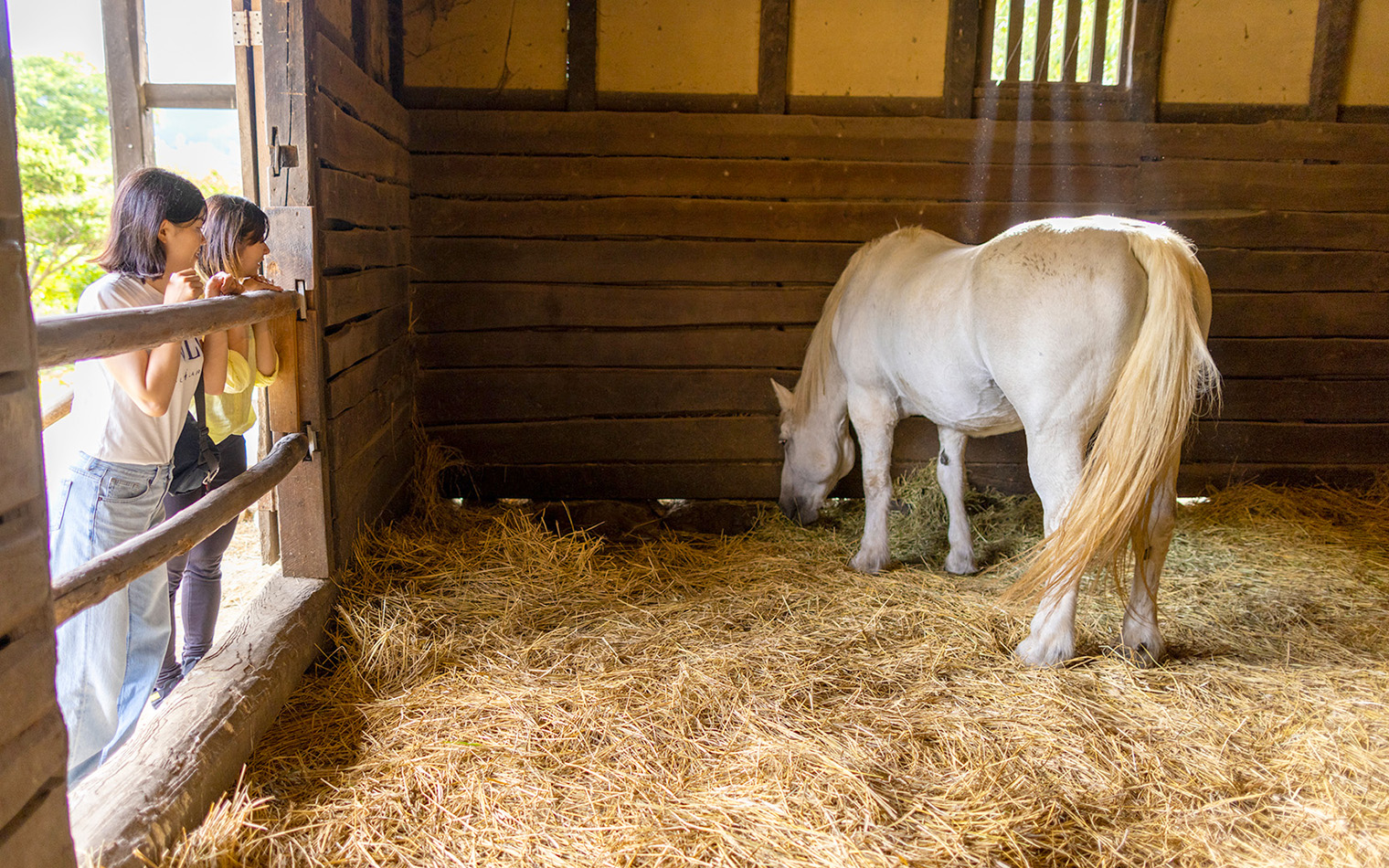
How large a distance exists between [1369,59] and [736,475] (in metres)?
4.01

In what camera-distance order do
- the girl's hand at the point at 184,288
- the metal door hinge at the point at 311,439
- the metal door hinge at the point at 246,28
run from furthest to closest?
the metal door hinge at the point at 246,28 → the metal door hinge at the point at 311,439 → the girl's hand at the point at 184,288

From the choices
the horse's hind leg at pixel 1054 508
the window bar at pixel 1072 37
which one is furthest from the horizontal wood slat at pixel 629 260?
the horse's hind leg at pixel 1054 508

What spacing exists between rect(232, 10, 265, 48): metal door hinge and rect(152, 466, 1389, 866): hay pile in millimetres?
1885

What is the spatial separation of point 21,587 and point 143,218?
4.29 ft

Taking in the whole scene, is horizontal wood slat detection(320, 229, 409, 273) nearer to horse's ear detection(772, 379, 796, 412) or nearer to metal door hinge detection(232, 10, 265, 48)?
metal door hinge detection(232, 10, 265, 48)

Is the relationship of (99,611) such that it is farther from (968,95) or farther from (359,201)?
(968,95)

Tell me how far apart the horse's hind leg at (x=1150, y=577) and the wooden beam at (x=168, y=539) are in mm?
2643

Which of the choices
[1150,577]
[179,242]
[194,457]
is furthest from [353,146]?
[1150,577]

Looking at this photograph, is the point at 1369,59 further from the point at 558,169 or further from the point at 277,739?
the point at 277,739

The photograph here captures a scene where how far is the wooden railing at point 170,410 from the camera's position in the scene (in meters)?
1.49

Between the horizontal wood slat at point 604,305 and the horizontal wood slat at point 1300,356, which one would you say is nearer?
the horizontal wood slat at point 604,305

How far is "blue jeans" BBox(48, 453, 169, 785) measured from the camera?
2160mm

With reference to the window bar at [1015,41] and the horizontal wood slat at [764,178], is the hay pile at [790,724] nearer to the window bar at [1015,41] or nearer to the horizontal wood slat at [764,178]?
the horizontal wood slat at [764,178]

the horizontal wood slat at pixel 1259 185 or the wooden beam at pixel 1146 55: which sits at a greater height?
the wooden beam at pixel 1146 55
